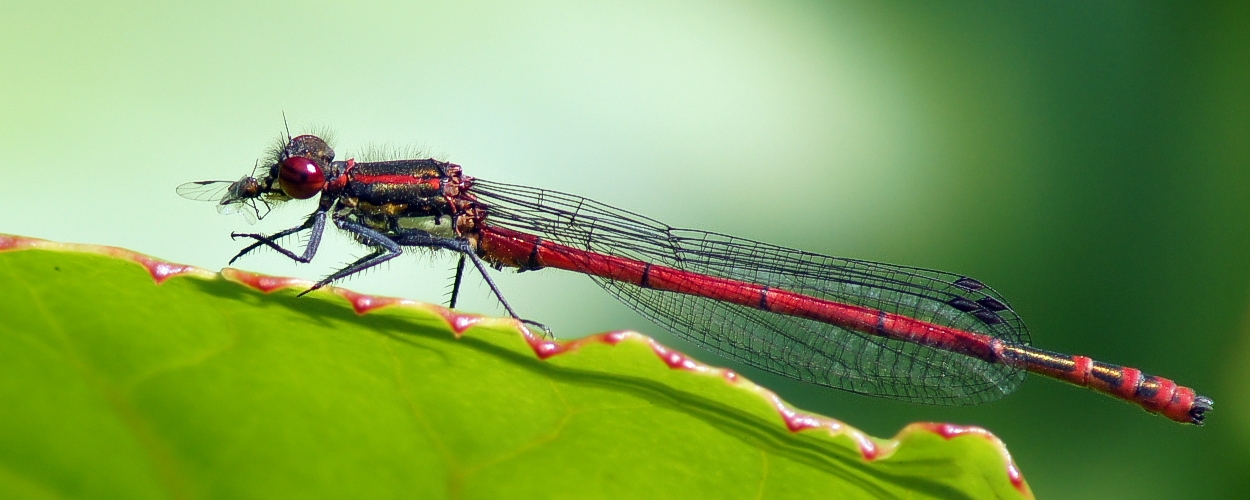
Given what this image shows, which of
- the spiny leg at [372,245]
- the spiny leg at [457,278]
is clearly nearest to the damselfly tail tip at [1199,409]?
the spiny leg at [457,278]

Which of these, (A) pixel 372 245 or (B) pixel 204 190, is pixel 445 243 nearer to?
(A) pixel 372 245

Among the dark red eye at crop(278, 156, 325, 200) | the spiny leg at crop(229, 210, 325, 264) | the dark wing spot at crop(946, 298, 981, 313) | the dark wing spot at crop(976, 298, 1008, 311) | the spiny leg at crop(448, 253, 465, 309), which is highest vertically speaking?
the dark red eye at crop(278, 156, 325, 200)

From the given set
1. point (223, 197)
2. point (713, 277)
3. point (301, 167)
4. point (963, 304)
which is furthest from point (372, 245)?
point (963, 304)

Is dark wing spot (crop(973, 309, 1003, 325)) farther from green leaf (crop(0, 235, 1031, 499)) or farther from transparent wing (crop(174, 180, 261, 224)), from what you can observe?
transparent wing (crop(174, 180, 261, 224))

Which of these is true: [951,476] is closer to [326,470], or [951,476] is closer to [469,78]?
[326,470]

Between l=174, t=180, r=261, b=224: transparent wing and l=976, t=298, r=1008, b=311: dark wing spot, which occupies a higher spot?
l=976, t=298, r=1008, b=311: dark wing spot

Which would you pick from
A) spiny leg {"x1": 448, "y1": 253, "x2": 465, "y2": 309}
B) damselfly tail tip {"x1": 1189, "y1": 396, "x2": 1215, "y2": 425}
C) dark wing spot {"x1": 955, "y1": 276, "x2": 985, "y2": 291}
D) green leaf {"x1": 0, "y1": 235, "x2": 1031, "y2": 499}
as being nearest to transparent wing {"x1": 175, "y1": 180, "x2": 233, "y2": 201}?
spiny leg {"x1": 448, "y1": 253, "x2": 465, "y2": 309}

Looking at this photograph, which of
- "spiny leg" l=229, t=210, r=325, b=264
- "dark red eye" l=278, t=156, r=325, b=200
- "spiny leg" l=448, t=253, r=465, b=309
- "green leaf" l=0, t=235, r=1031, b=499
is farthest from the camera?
"spiny leg" l=448, t=253, r=465, b=309

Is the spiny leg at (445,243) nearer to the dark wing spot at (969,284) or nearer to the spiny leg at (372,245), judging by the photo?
the spiny leg at (372,245)
